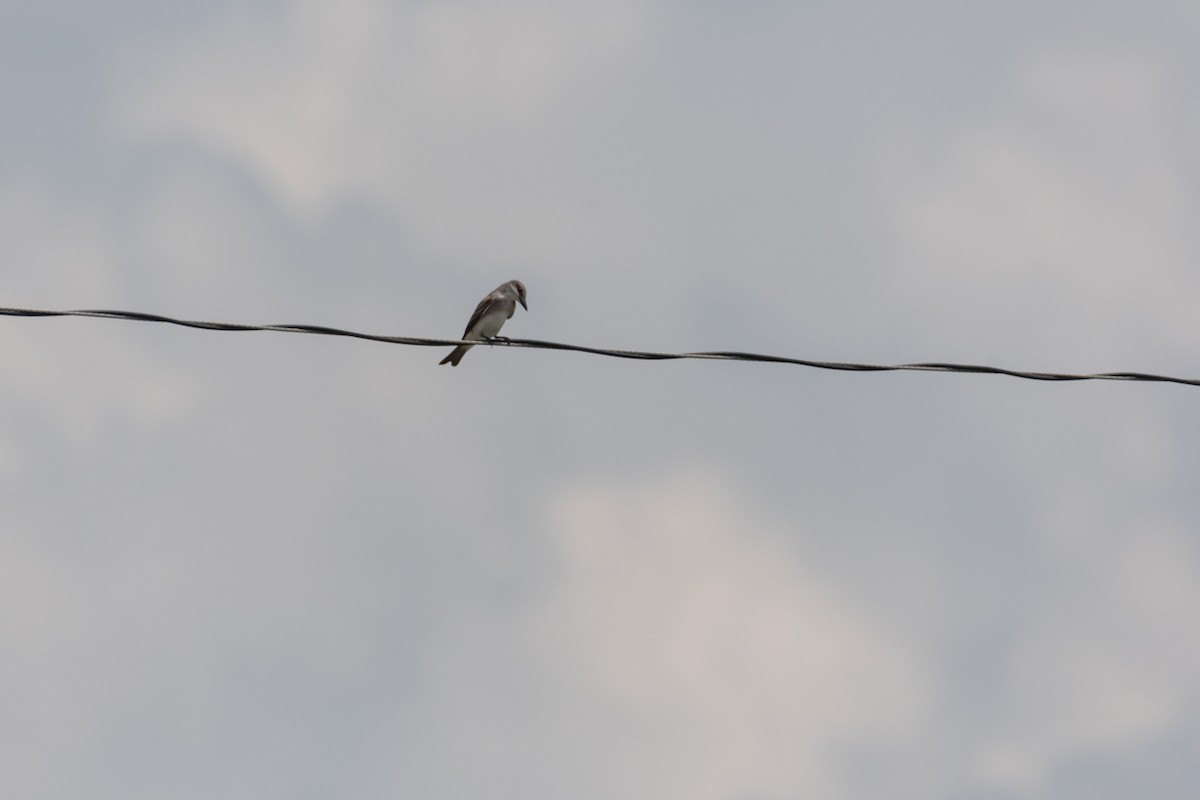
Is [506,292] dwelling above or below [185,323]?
above

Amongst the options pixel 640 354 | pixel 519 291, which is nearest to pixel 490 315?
pixel 519 291

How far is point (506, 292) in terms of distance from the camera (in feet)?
70.6

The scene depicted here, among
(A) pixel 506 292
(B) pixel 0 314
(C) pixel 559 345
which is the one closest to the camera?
(B) pixel 0 314

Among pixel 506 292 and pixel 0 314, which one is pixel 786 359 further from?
pixel 506 292

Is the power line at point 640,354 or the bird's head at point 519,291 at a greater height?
the bird's head at point 519,291

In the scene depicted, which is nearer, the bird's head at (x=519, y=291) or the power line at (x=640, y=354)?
the power line at (x=640, y=354)

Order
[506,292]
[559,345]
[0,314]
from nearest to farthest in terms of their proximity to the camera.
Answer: [0,314]
[559,345]
[506,292]

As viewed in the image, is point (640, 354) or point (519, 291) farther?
point (519, 291)

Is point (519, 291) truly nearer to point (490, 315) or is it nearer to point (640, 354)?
point (490, 315)

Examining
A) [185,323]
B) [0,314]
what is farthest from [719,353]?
[0,314]

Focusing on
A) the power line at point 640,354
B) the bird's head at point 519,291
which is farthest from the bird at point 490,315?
the power line at point 640,354

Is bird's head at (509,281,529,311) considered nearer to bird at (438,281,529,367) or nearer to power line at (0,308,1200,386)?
bird at (438,281,529,367)

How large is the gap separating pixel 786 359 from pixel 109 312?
15.7ft

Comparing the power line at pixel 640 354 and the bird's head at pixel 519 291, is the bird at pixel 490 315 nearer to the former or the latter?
the bird's head at pixel 519 291
